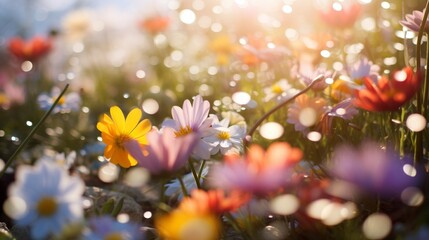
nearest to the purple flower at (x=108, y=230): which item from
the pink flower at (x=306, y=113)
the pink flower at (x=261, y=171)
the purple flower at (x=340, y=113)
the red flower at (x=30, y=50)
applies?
the pink flower at (x=261, y=171)

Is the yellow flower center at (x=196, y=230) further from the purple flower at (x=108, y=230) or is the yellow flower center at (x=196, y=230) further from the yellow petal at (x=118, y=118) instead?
the yellow petal at (x=118, y=118)

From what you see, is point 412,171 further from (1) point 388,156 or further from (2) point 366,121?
(2) point 366,121

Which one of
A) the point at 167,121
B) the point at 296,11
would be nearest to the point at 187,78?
the point at 296,11

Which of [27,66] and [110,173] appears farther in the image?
[27,66]

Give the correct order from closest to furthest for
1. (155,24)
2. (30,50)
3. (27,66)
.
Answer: (30,50)
(27,66)
(155,24)

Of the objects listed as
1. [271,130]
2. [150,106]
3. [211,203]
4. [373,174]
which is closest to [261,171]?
[211,203]

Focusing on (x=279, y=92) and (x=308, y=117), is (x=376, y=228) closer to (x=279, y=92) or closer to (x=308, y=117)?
(x=308, y=117)
